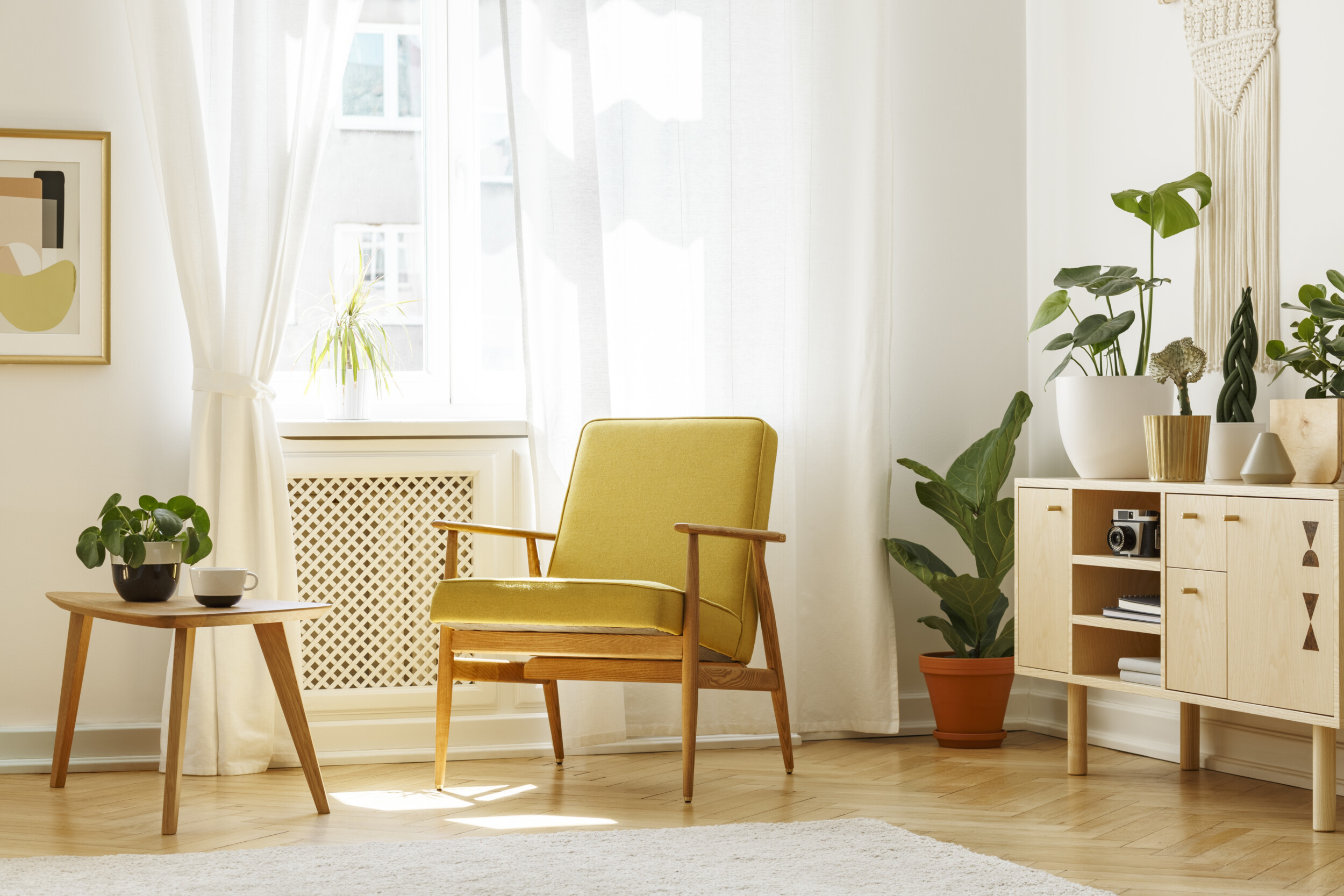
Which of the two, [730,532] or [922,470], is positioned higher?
[922,470]

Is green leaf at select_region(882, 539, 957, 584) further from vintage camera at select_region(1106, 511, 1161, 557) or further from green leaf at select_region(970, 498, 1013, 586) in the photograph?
vintage camera at select_region(1106, 511, 1161, 557)

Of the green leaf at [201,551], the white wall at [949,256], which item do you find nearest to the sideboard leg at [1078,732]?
the white wall at [949,256]

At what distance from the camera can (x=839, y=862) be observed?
7.60 ft

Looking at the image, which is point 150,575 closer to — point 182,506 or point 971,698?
point 182,506

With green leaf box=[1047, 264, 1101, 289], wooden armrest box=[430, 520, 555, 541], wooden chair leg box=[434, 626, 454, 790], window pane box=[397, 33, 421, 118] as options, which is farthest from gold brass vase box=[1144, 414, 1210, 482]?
window pane box=[397, 33, 421, 118]

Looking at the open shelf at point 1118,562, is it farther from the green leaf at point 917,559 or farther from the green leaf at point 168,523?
the green leaf at point 168,523

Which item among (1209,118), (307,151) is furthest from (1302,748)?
(307,151)

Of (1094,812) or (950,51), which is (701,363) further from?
(1094,812)

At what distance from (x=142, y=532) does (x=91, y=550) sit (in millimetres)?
118

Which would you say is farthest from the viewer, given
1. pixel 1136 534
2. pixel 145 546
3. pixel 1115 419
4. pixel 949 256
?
pixel 949 256

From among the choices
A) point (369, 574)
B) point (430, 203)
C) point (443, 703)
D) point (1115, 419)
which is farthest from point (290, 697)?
point (1115, 419)

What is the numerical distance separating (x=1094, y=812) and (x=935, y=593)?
42.9 inches

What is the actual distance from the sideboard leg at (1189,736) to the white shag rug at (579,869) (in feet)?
3.59

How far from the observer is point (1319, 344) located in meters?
2.85
